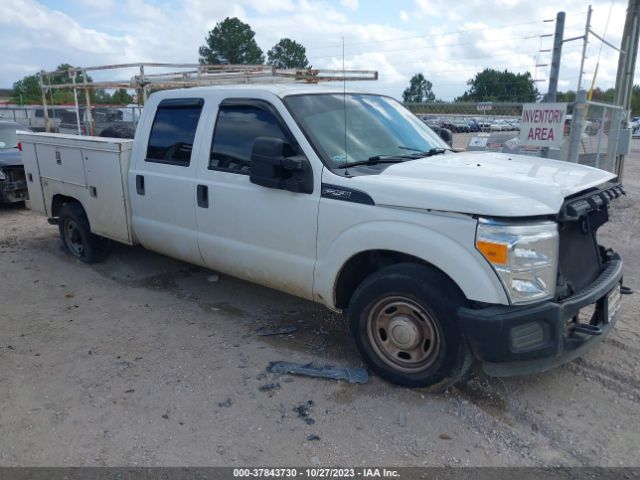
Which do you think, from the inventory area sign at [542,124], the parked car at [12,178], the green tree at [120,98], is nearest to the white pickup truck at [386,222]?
the inventory area sign at [542,124]

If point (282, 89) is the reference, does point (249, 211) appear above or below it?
below

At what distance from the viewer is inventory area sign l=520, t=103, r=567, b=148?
7.93m

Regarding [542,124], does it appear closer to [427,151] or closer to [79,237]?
[427,151]

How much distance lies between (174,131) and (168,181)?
46 centimetres

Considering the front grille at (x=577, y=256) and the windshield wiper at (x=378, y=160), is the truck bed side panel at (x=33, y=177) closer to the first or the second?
the windshield wiper at (x=378, y=160)

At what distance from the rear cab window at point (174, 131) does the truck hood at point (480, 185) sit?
1.87m

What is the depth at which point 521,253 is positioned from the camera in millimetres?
2939

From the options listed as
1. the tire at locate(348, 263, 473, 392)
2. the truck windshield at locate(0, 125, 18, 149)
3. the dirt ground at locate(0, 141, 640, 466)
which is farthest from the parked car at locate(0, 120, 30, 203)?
the tire at locate(348, 263, 473, 392)

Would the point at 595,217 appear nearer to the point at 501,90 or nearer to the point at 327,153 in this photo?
the point at 327,153

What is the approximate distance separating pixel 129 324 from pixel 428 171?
2.93 meters

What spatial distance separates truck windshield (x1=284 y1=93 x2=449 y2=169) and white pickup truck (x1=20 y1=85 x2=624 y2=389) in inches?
0.6

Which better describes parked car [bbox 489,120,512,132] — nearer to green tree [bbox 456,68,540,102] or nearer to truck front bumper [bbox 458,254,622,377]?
green tree [bbox 456,68,540,102]

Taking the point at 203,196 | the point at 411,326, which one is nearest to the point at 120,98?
the point at 203,196

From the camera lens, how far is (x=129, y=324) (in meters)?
4.70
